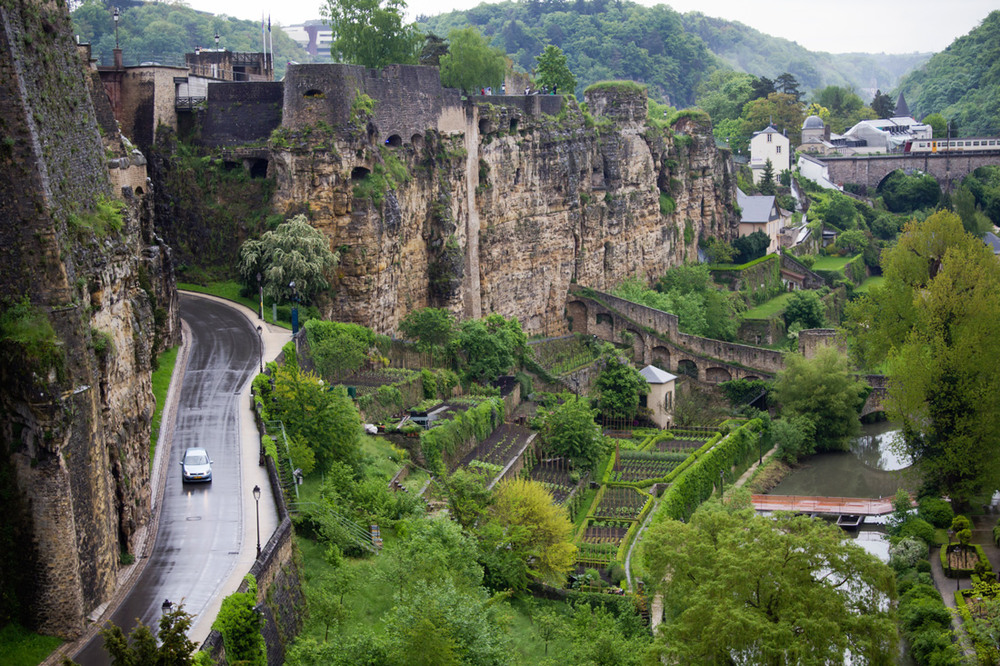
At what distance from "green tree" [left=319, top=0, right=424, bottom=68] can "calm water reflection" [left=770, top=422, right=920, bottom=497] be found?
1168 inches

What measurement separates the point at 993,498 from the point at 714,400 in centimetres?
2021

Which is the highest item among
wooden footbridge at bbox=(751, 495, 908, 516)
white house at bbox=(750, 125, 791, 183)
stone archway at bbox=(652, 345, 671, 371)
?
Result: white house at bbox=(750, 125, 791, 183)

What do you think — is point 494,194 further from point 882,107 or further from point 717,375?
point 882,107

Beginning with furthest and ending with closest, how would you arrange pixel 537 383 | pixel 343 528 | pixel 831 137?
1. pixel 831 137
2. pixel 537 383
3. pixel 343 528

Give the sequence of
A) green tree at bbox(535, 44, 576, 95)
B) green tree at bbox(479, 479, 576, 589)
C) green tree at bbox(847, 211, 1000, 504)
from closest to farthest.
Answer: green tree at bbox(479, 479, 576, 589) < green tree at bbox(847, 211, 1000, 504) < green tree at bbox(535, 44, 576, 95)

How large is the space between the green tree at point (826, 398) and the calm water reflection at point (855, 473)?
3.94 feet

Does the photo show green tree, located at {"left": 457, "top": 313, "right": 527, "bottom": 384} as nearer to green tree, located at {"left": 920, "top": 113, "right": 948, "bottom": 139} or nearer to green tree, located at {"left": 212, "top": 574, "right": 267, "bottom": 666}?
green tree, located at {"left": 212, "top": 574, "right": 267, "bottom": 666}

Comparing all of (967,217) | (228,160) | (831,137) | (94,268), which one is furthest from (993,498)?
(831,137)

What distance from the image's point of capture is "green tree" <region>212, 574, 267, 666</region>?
26.5 m

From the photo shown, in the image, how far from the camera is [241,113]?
55500mm

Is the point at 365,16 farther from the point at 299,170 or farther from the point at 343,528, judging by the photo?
the point at 343,528

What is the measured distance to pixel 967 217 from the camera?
100375mm

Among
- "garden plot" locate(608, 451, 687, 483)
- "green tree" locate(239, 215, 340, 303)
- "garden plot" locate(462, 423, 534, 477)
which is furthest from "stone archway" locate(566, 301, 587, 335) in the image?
"green tree" locate(239, 215, 340, 303)

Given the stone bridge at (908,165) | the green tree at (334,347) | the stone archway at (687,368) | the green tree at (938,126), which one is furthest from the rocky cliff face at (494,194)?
the green tree at (938,126)
